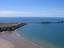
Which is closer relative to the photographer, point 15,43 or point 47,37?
point 15,43

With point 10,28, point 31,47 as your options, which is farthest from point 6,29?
point 31,47

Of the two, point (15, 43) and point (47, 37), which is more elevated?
point (15, 43)

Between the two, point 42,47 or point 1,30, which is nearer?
point 42,47

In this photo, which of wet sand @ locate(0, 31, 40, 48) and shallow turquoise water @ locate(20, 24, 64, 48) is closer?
wet sand @ locate(0, 31, 40, 48)

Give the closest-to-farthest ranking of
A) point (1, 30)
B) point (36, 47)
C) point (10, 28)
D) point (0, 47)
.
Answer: point (0, 47)
point (36, 47)
point (1, 30)
point (10, 28)

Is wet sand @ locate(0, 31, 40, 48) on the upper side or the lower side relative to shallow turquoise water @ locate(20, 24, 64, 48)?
upper

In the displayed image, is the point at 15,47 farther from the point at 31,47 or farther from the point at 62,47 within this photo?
the point at 62,47

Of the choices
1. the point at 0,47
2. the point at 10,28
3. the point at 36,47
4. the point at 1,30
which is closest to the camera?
the point at 0,47

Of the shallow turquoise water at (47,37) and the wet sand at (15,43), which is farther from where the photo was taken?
the shallow turquoise water at (47,37)

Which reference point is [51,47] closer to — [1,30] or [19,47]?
[19,47]
